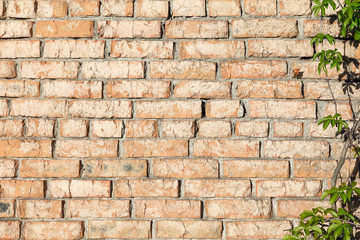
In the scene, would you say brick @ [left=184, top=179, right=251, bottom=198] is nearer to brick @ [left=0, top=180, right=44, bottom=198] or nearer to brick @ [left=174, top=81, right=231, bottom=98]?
brick @ [left=174, top=81, right=231, bottom=98]

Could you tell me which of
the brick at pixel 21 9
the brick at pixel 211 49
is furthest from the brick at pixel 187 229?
the brick at pixel 21 9

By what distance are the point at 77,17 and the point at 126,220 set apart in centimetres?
92

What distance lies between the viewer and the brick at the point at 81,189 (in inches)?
57.1

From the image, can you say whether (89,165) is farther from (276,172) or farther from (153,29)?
(276,172)

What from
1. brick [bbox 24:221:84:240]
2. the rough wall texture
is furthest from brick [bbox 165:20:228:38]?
brick [bbox 24:221:84:240]

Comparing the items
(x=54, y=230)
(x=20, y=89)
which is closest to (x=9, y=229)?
(x=54, y=230)

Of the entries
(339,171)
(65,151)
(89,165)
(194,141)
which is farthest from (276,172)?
(65,151)

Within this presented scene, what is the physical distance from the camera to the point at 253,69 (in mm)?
1490

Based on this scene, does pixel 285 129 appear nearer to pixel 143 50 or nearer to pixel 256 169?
pixel 256 169

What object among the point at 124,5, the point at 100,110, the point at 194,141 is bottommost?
the point at 194,141

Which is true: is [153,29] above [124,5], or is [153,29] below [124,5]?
below

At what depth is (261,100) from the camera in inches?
58.4

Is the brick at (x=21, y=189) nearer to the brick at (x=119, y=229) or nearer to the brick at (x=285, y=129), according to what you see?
the brick at (x=119, y=229)

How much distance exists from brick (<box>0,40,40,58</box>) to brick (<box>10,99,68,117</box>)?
0.20m
